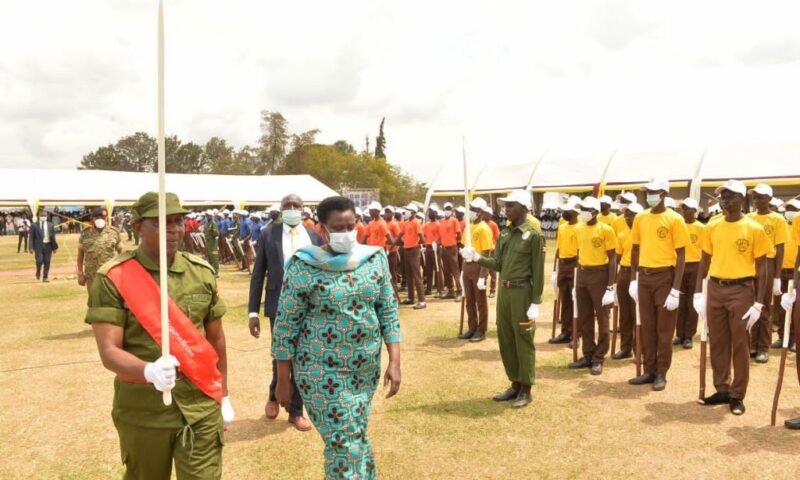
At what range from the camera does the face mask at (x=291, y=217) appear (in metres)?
5.74

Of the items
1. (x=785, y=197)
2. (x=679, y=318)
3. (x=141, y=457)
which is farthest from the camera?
(x=785, y=197)

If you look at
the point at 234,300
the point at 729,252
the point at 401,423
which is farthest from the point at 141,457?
the point at 234,300

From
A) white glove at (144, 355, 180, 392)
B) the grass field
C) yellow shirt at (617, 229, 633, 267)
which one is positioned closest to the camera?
white glove at (144, 355, 180, 392)

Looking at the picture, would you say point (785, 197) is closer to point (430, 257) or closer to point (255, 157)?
point (430, 257)

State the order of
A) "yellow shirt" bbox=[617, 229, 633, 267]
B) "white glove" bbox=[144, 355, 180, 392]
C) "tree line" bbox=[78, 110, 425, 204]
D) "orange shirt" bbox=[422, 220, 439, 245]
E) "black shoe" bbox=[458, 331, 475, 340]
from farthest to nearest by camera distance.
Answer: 1. "tree line" bbox=[78, 110, 425, 204]
2. "orange shirt" bbox=[422, 220, 439, 245]
3. "black shoe" bbox=[458, 331, 475, 340]
4. "yellow shirt" bbox=[617, 229, 633, 267]
5. "white glove" bbox=[144, 355, 180, 392]

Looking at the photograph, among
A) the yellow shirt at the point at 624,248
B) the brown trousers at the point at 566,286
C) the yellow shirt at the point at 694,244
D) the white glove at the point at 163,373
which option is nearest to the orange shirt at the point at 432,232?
the brown trousers at the point at 566,286

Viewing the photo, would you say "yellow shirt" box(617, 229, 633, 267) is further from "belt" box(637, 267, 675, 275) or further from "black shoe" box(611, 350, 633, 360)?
"belt" box(637, 267, 675, 275)

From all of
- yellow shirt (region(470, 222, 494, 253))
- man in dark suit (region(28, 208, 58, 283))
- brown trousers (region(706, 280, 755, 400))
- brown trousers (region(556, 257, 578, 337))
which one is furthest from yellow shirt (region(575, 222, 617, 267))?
man in dark suit (region(28, 208, 58, 283))

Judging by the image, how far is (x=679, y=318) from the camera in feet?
30.0

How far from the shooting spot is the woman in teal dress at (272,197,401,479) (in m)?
3.28

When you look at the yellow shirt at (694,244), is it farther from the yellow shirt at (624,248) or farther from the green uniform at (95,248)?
the green uniform at (95,248)

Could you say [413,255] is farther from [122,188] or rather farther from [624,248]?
[122,188]

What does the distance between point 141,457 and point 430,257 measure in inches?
495

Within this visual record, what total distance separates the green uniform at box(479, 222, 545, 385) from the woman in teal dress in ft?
10.1
